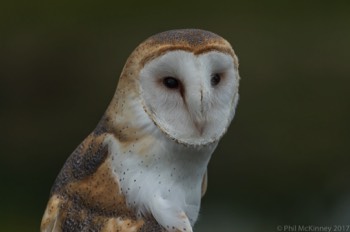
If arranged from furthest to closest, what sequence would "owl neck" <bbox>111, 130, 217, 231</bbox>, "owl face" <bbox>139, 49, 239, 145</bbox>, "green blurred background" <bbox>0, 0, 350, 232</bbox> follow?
"green blurred background" <bbox>0, 0, 350, 232</bbox>
"owl neck" <bbox>111, 130, 217, 231</bbox>
"owl face" <bbox>139, 49, 239, 145</bbox>

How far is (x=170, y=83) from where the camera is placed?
2.30m

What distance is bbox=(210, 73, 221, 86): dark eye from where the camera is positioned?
231 centimetres

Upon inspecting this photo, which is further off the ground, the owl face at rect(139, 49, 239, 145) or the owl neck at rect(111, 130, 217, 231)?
the owl face at rect(139, 49, 239, 145)

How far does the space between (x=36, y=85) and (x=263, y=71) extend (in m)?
1.49

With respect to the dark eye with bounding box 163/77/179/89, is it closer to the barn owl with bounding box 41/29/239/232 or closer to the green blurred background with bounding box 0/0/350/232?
the barn owl with bounding box 41/29/239/232

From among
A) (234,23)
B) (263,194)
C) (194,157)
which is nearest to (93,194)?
(194,157)

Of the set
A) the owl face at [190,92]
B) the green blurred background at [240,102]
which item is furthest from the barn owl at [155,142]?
the green blurred background at [240,102]

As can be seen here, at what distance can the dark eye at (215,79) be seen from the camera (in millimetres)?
2312

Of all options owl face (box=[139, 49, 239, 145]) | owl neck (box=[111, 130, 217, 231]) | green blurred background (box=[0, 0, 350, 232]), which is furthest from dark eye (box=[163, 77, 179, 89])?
green blurred background (box=[0, 0, 350, 232])

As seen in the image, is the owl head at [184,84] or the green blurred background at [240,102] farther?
the green blurred background at [240,102]

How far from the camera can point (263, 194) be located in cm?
575

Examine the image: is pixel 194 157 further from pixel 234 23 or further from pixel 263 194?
pixel 234 23

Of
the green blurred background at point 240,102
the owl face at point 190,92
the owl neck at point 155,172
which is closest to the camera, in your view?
the owl face at point 190,92

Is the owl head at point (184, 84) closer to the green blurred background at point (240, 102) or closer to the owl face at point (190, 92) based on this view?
the owl face at point (190, 92)
